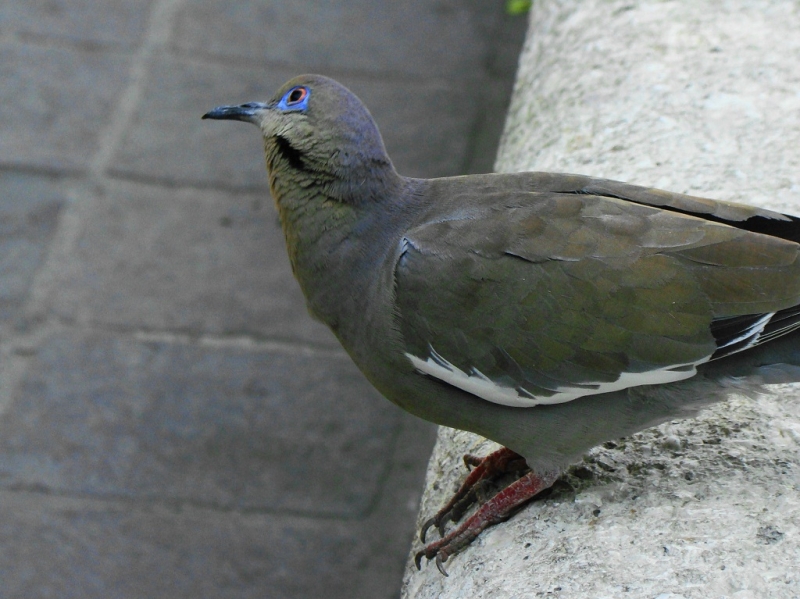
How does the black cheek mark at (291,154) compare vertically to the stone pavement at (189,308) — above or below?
above

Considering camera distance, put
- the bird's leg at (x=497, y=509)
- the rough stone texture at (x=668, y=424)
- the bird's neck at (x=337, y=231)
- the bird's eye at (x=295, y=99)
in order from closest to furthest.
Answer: the rough stone texture at (x=668, y=424)
the bird's leg at (x=497, y=509)
the bird's neck at (x=337, y=231)
the bird's eye at (x=295, y=99)

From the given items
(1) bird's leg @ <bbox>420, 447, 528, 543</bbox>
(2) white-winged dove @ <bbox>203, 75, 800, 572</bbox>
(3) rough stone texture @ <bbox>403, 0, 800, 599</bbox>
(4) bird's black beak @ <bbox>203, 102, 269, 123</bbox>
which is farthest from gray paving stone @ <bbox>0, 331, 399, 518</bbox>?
(4) bird's black beak @ <bbox>203, 102, 269, 123</bbox>

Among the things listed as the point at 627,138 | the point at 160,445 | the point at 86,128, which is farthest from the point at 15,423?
the point at 627,138

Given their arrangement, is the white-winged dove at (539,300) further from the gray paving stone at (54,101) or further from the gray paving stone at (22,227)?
the gray paving stone at (54,101)

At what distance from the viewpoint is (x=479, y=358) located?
205 cm

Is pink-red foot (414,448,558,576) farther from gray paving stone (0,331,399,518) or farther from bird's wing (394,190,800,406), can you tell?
gray paving stone (0,331,399,518)

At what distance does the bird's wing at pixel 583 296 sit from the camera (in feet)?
6.44

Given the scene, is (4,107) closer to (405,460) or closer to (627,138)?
(405,460)

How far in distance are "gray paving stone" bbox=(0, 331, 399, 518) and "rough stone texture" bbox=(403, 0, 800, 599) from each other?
1.27m

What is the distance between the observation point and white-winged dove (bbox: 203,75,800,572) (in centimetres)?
197

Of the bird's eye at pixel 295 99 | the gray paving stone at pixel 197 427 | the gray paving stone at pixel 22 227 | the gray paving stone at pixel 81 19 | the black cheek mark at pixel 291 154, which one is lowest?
the gray paving stone at pixel 197 427

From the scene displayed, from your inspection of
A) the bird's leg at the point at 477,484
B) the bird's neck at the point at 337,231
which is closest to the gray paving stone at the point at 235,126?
the bird's neck at the point at 337,231

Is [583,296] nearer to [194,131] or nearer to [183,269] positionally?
[183,269]

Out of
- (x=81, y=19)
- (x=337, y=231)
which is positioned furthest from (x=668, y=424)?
(x=81, y=19)
